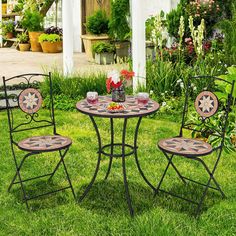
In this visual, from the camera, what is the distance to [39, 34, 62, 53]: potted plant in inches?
674

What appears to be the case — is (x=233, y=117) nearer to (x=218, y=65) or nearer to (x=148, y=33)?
(x=218, y=65)

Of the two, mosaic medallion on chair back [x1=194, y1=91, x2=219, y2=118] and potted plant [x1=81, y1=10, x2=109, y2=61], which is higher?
potted plant [x1=81, y1=10, x2=109, y2=61]

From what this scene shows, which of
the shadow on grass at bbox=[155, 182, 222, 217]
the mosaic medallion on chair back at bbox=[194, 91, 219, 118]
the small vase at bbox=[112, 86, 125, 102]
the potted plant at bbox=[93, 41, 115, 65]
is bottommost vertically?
the shadow on grass at bbox=[155, 182, 222, 217]

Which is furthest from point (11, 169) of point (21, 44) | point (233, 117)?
point (21, 44)

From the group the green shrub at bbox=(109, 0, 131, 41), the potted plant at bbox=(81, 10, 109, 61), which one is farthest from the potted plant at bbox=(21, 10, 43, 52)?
the green shrub at bbox=(109, 0, 131, 41)

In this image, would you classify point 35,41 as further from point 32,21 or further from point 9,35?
point 9,35

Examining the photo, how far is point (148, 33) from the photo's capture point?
13.1 metres

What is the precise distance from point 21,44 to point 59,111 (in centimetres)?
982

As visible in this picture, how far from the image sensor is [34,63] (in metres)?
14.7

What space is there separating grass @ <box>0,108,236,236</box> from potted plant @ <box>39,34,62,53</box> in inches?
413

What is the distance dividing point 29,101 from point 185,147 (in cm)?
159

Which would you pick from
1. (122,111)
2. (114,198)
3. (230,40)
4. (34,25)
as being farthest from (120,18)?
(122,111)

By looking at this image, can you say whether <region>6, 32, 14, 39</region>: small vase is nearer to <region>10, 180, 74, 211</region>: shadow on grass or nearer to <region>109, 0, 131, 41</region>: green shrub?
<region>109, 0, 131, 41</region>: green shrub

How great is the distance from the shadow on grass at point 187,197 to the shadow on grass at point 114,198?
0.12 metres
